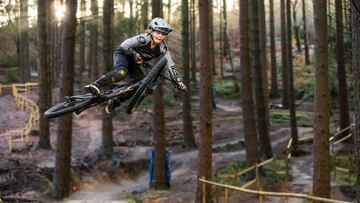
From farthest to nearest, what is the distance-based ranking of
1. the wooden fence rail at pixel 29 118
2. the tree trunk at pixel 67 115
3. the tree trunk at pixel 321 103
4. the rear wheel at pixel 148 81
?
1. the wooden fence rail at pixel 29 118
2. the tree trunk at pixel 67 115
3. the tree trunk at pixel 321 103
4. the rear wheel at pixel 148 81

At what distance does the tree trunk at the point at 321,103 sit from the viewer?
1223 cm

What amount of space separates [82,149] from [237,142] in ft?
27.3

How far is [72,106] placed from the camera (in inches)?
312

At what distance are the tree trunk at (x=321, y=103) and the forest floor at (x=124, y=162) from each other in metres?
1.85

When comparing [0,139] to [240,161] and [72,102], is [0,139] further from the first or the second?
[72,102]

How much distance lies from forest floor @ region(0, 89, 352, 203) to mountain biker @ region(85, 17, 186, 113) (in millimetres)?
8037

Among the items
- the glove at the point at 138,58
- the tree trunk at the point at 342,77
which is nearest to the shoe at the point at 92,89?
the glove at the point at 138,58

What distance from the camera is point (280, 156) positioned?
73.2 feet

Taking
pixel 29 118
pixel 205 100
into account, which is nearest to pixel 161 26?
pixel 205 100

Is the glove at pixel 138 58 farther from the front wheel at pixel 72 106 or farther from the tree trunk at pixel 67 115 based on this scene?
the tree trunk at pixel 67 115

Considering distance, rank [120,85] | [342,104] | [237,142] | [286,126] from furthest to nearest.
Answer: [286,126] < [237,142] < [342,104] < [120,85]

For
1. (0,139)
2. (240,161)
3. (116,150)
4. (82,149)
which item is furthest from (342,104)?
(0,139)

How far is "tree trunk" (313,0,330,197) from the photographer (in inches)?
481

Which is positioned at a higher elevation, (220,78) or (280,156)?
(220,78)
